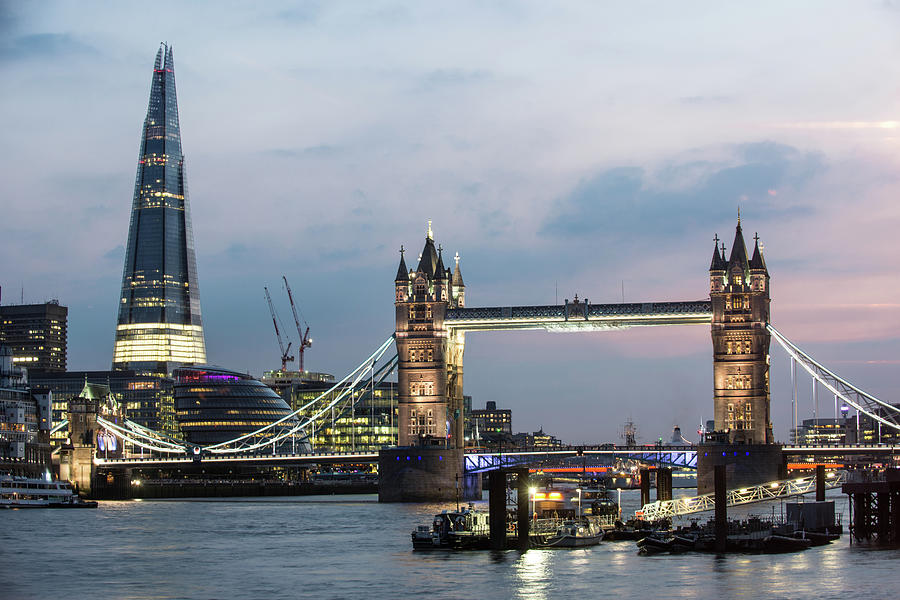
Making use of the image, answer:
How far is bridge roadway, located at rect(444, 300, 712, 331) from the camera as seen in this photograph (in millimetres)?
142000

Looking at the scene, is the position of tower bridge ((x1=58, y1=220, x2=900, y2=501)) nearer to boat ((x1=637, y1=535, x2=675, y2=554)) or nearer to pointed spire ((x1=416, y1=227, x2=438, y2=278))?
pointed spire ((x1=416, y1=227, x2=438, y2=278))

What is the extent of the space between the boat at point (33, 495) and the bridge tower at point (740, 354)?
62524mm

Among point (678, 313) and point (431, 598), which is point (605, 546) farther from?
point (678, 313)

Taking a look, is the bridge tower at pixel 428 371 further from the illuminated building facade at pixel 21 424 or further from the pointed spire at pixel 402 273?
the illuminated building facade at pixel 21 424

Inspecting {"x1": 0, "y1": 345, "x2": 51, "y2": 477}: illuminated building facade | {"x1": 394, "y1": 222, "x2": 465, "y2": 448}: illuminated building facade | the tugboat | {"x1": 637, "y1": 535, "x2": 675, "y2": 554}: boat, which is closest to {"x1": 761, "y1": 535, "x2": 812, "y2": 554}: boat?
{"x1": 637, "y1": 535, "x2": 675, "y2": 554}: boat

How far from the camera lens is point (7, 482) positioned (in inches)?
5595

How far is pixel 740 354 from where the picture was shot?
144500 mm

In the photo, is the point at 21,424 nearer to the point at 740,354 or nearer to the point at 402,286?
the point at 402,286

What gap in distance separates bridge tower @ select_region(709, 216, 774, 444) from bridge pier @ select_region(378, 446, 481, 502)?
2646 cm

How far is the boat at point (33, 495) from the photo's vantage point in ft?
457

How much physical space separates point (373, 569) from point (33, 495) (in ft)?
248

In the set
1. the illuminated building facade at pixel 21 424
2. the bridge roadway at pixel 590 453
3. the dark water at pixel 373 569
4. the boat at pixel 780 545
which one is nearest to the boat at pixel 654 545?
the dark water at pixel 373 569

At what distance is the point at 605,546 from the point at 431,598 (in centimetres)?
2380

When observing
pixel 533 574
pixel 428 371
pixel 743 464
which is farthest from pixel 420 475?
pixel 533 574
